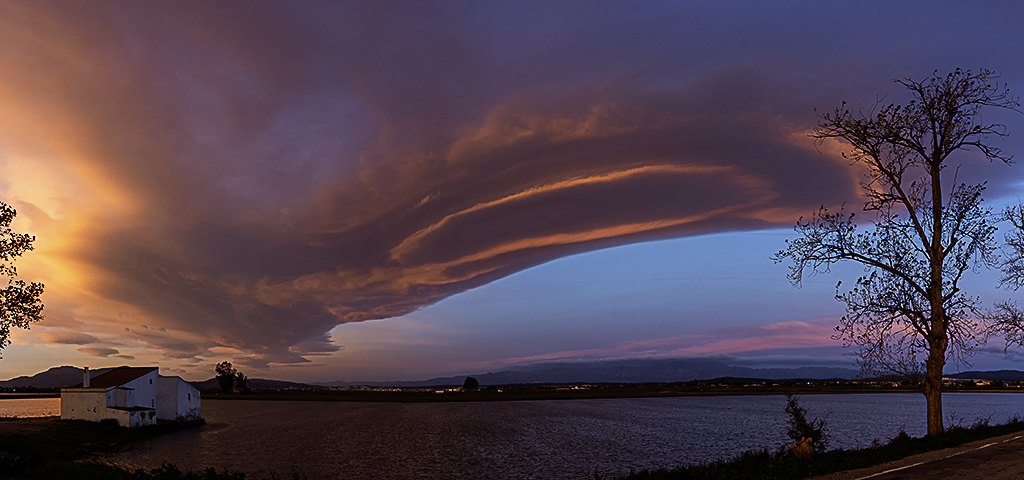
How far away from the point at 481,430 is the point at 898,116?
72.2m

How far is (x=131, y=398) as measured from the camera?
7800cm

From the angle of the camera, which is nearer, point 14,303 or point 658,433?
point 14,303

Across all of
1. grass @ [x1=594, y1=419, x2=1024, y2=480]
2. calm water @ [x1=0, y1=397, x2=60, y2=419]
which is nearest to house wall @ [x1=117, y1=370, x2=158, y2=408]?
calm water @ [x1=0, y1=397, x2=60, y2=419]

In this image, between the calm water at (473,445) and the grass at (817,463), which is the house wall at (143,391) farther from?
the grass at (817,463)

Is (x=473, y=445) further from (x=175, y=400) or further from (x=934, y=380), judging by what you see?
(x=175, y=400)

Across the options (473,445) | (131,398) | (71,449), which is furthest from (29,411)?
(473,445)

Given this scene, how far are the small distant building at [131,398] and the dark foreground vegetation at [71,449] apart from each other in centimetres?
181

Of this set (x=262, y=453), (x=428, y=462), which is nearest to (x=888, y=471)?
(x=428, y=462)

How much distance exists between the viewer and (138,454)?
192 ft

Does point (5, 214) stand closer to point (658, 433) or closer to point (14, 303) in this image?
point (14, 303)

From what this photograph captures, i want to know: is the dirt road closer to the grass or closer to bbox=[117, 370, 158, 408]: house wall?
the grass

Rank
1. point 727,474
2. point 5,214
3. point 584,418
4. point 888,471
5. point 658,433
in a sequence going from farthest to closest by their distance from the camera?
point 584,418 → point 658,433 → point 5,214 → point 727,474 → point 888,471

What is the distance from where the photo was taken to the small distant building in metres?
73.9

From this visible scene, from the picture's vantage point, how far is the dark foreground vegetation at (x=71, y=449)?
80.3 ft
